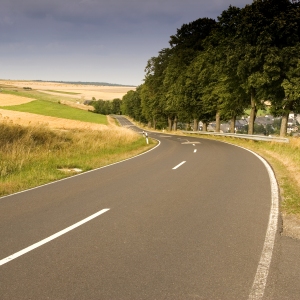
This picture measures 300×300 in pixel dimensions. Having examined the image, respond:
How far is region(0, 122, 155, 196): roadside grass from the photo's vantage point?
1071cm

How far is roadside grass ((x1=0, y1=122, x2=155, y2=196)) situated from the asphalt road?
7.87ft

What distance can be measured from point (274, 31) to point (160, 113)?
34797mm

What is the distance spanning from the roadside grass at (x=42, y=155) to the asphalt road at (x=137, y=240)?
2.40m

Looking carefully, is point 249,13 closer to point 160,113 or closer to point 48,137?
point 48,137

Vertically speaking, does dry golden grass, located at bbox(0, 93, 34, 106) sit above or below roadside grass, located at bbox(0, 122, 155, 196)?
above

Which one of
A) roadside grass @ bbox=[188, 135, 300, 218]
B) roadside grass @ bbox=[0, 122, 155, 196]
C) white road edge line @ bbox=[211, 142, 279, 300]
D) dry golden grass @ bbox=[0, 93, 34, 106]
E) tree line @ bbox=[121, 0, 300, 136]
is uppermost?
tree line @ bbox=[121, 0, 300, 136]

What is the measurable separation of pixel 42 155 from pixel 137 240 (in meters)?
11.6

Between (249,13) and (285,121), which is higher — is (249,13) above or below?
above

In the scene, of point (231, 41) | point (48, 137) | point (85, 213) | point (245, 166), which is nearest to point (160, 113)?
point (231, 41)

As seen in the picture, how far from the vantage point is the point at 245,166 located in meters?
12.1

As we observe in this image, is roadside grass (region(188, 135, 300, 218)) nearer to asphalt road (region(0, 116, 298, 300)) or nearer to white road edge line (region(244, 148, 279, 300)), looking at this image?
white road edge line (region(244, 148, 279, 300))

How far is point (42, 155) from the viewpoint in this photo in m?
15.1

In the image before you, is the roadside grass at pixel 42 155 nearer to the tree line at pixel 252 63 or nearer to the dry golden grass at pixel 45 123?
the dry golden grass at pixel 45 123

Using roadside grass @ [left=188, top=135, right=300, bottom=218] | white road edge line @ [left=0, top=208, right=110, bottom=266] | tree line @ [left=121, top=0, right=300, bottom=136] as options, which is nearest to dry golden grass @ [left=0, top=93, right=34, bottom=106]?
tree line @ [left=121, top=0, right=300, bottom=136]
